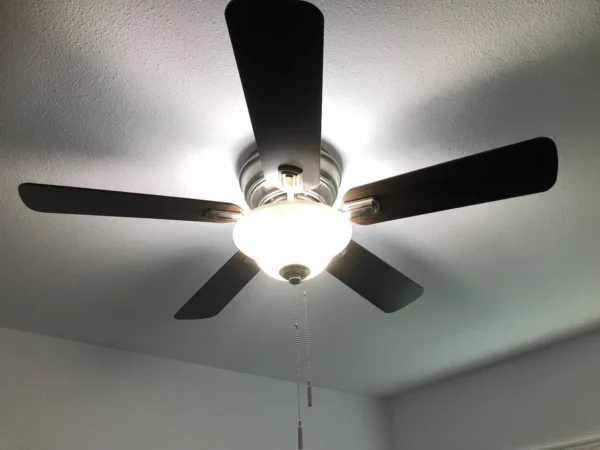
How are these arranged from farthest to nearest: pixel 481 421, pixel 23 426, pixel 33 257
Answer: pixel 481 421
pixel 23 426
pixel 33 257

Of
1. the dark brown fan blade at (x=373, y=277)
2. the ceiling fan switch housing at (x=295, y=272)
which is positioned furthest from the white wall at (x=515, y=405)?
the ceiling fan switch housing at (x=295, y=272)

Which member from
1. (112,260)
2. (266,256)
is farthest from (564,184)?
(112,260)

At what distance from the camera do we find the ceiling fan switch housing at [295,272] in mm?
1077

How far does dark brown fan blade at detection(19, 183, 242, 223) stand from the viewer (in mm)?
1052

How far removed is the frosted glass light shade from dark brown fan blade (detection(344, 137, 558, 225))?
11 cm

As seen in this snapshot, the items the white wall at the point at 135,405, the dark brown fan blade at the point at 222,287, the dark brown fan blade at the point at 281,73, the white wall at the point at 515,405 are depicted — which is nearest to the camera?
the dark brown fan blade at the point at 281,73

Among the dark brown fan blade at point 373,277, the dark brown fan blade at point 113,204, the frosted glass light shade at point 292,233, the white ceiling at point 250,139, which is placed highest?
the white ceiling at point 250,139

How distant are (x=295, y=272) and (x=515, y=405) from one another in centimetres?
188

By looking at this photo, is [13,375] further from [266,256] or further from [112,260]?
[266,256]

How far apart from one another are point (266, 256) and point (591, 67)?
82cm

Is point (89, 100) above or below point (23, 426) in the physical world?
above

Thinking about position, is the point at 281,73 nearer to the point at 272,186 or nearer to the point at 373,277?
the point at 272,186

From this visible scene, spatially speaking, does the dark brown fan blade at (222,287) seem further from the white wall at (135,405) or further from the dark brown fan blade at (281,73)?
the white wall at (135,405)

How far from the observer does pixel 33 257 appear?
5.37ft
